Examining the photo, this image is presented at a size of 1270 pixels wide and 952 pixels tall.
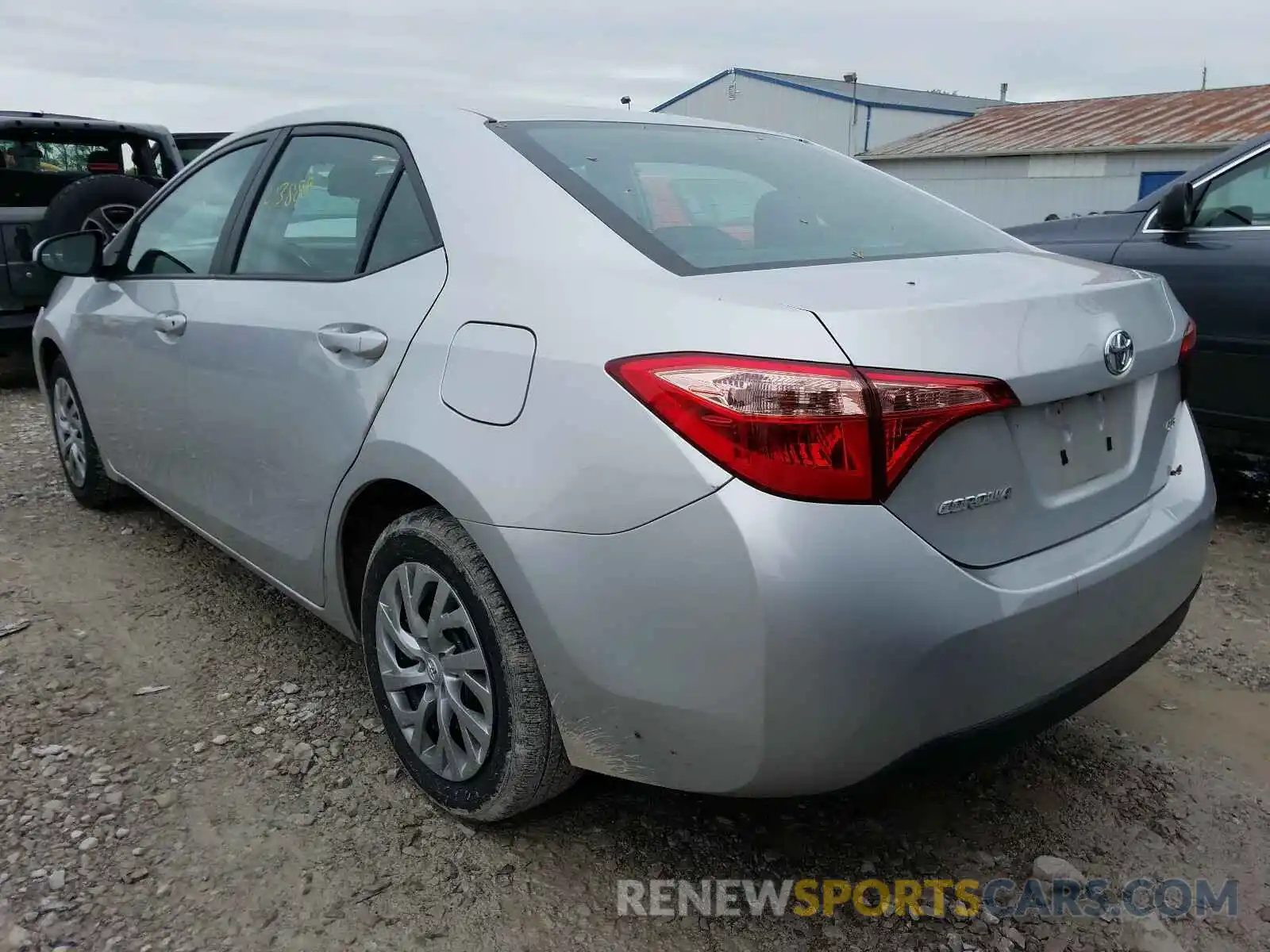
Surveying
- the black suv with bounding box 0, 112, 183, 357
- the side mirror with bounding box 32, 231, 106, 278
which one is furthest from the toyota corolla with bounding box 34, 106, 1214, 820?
the black suv with bounding box 0, 112, 183, 357

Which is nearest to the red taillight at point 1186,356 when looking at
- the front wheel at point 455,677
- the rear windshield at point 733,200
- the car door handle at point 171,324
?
the rear windshield at point 733,200

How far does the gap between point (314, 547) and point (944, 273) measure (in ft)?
5.26

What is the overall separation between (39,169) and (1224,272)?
7715mm

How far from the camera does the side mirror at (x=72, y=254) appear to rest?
11.3 ft

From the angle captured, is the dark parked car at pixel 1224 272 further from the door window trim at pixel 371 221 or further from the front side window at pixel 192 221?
the front side window at pixel 192 221

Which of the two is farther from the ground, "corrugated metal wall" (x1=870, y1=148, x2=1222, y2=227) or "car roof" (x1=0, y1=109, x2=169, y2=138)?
"car roof" (x1=0, y1=109, x2=169, y2=138)

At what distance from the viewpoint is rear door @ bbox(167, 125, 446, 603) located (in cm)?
222

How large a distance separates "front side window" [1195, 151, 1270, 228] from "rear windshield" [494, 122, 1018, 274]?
213cm

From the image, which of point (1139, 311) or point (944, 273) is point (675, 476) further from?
point (1139, 311)

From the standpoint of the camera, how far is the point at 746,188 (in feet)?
7.82

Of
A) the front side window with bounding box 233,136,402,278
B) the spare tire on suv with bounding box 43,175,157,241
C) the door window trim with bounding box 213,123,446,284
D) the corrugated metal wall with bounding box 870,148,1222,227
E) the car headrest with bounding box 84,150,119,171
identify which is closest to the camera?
the door window trim with bounding box 213,123,446,284

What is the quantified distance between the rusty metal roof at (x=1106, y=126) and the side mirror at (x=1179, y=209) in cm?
1384

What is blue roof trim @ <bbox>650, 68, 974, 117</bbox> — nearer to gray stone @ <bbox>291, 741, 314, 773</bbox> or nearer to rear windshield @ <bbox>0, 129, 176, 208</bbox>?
rear windshield @ <bbox>0, 129, 176, 208</bbox>

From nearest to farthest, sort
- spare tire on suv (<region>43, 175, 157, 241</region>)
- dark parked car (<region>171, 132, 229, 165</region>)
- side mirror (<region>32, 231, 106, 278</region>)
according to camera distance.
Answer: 1. side mirror (<region>32, 231, 106, 278</region>)
2. spare tire on suv (<region>43, 175, 157, 241</region>)
3. dark parked car (<region>171, 132, 229, 165</region>)
